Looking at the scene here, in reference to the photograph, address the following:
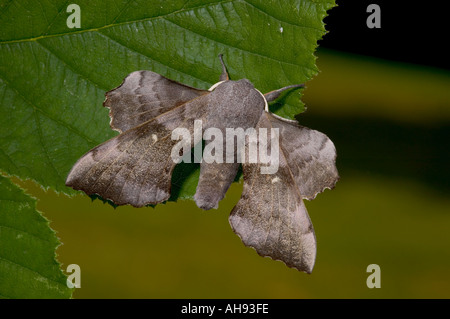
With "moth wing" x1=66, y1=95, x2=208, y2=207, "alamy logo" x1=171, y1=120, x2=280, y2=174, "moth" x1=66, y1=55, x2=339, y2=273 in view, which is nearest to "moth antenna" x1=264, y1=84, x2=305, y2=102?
"moth" x1=66, y1=55, x2=339, y2=273

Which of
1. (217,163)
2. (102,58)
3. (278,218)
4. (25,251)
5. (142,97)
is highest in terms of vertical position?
(102,58)

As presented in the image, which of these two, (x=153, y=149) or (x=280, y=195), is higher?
(x=153, y=149)

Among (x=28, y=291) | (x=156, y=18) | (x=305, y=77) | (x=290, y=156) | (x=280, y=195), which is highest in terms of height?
(x=156, y=18)

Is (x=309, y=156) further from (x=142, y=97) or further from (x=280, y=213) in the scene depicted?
(x=142, y=97)

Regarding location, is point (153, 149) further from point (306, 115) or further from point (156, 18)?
point (306, 115)

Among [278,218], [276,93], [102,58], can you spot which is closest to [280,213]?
[278,218]

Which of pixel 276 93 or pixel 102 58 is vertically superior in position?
pixel 102 58

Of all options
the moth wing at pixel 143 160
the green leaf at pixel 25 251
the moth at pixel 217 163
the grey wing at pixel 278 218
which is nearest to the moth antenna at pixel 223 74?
the moth at pixel 217 163

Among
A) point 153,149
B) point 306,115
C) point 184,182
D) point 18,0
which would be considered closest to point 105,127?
point 153,149

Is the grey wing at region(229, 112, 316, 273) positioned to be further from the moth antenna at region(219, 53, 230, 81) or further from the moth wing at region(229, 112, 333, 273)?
the moth antenna at region(219, 53, 230, 81)
